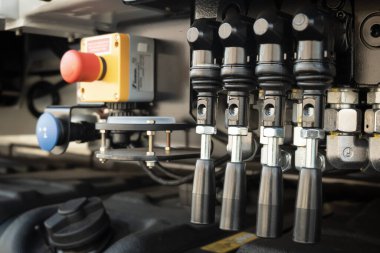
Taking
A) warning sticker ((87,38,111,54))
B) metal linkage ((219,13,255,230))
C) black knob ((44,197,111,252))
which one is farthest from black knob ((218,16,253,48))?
black knob ((44,197,111,252))

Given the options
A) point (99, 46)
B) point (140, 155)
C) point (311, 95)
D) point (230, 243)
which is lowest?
point (230, 243)

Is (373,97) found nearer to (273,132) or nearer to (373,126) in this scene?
(373,126)

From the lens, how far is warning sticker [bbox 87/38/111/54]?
99cm

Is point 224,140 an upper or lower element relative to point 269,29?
lower

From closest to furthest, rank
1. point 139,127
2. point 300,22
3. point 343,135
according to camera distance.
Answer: point 300,22, point 343,135, point 139,127

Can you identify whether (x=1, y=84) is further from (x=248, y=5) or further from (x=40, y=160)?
(x=248, y=5)

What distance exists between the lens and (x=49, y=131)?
99 centimetres

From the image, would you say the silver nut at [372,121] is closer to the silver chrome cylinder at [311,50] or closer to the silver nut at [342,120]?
the silver nut at [342,120]

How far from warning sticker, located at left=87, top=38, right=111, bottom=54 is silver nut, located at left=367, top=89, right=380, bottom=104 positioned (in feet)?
1.67

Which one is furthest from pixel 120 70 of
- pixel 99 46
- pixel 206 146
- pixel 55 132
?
pixel 206 146

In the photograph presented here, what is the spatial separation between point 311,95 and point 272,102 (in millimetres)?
55

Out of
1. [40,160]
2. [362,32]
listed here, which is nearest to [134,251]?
[362,32]

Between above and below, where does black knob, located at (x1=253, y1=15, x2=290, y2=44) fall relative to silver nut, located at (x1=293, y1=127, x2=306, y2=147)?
above

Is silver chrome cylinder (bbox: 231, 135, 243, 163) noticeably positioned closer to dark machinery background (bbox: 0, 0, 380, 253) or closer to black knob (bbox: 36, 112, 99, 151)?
dark machinery background (bbox: 0, 0, 380, 253)
